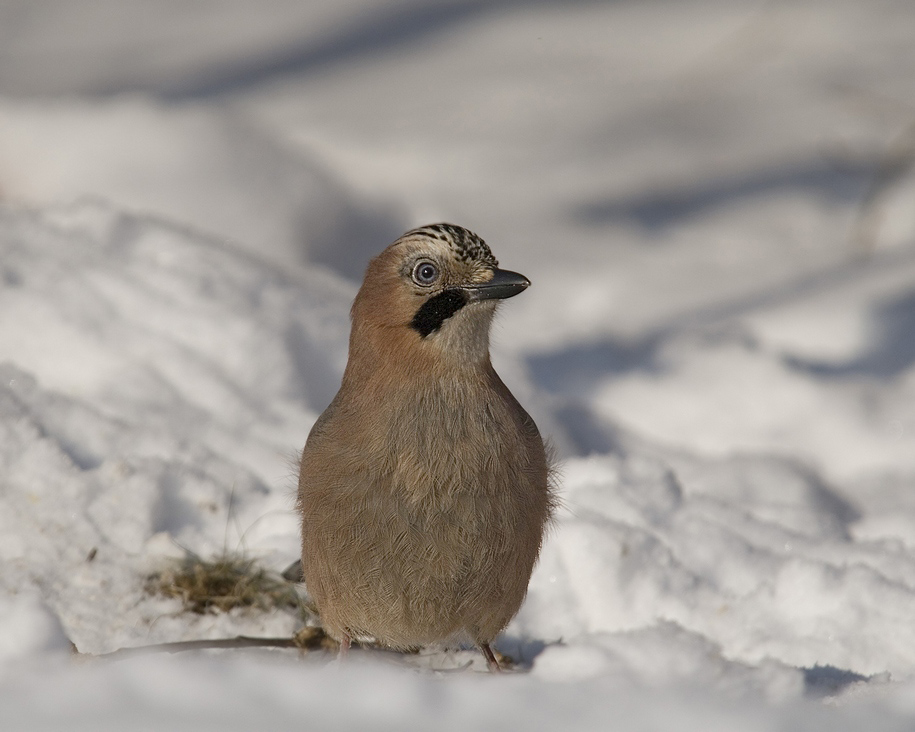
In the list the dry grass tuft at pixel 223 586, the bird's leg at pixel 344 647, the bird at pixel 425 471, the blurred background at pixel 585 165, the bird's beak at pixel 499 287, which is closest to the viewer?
the bird at pixel 425 471

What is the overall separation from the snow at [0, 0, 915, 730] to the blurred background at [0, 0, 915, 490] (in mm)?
29

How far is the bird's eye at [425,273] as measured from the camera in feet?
9.88

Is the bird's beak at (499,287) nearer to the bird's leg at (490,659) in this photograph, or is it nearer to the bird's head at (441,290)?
the bird's head at (441,290)

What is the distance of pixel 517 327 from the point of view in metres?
6.46

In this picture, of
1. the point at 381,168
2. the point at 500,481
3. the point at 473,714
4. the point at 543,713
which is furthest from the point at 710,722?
the point at 381,168

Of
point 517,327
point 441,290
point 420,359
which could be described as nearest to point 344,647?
point 420,359

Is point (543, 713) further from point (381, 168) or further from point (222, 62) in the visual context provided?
point (222, 62)

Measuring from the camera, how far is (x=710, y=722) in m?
1.71

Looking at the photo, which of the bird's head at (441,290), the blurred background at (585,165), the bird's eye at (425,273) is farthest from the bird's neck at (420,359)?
the blurred background at (585,165)

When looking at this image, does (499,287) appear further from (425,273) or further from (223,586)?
(223,586)

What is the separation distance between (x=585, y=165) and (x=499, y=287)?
214 inches

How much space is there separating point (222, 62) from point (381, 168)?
5.81 ft

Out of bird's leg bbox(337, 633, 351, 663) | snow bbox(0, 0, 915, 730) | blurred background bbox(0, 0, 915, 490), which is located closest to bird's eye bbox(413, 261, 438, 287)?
snow bbox(0, 0, 915, 730)

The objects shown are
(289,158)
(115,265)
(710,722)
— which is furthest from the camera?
(289,158)
